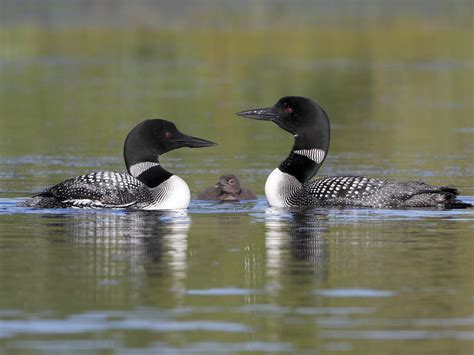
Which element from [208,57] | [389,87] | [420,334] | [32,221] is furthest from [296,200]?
[208,57]

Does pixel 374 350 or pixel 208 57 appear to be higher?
pixel 208 57

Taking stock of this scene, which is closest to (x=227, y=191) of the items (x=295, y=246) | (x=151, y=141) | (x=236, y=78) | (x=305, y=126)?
(x=151, y=141)

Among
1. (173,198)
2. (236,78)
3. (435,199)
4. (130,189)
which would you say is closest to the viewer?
(435,199)

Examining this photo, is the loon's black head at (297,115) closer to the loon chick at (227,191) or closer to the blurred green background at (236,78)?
the loon chick at (227,191)

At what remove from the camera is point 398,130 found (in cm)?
1875

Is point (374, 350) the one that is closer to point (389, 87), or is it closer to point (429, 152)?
point (429, 152)

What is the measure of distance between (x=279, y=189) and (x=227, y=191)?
58 centimetres

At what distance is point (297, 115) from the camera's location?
12.2 meters

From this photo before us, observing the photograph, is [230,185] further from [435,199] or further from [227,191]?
[435,199]

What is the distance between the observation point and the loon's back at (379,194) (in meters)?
11.1

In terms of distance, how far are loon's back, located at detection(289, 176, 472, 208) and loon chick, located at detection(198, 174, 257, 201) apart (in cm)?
84

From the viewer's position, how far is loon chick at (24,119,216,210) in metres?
11.1

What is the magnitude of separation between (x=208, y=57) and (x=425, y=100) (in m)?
9.86

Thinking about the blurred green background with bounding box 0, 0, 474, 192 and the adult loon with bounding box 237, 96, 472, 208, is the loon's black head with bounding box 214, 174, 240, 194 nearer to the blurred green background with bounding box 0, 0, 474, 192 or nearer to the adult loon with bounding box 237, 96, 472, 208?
the adult loon with bounding box 237, 96, 472, 208
